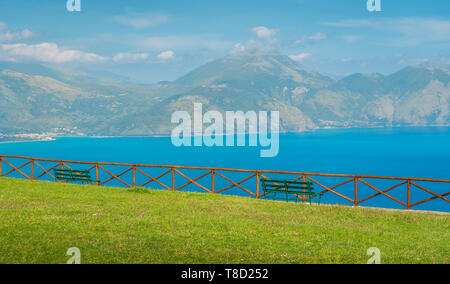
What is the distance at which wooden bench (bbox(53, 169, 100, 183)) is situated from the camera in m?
23.3

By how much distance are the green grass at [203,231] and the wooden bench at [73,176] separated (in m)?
5.33

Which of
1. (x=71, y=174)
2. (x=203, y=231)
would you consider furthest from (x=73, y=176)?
(x=203, y=231)

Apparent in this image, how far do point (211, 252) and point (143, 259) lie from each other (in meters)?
1.56

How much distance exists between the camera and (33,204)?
1509 cm

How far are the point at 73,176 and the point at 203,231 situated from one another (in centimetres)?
1435

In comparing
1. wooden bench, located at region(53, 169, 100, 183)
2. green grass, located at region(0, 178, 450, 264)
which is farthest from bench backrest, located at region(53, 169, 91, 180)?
green grass, located at region(0, 178, 450, 264)

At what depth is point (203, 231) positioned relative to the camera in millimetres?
11633

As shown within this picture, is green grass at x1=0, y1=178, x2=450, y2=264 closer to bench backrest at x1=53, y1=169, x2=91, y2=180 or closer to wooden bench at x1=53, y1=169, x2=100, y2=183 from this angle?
wooden bench at x1=53, y1=169, x2=100, y2=183

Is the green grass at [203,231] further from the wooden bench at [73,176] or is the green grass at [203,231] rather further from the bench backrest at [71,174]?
the bench backrest at [71,174]

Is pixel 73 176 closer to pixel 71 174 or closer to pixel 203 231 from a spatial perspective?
pixel 71 174

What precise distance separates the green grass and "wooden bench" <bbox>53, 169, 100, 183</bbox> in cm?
533

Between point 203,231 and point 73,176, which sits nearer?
point 203,231

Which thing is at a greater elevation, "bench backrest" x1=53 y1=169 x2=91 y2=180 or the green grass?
"bench backrest" x1=53 y1=169 x2=91 y2=180

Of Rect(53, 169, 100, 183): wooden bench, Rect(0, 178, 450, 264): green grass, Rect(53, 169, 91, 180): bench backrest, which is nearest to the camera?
Rect(0, 178, 450, 264): green grass
